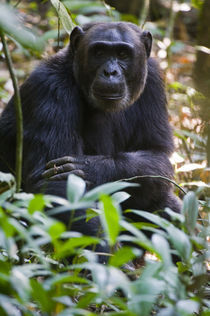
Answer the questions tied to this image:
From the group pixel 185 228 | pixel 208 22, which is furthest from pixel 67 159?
pixel 185 228

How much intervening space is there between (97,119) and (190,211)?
257 cm

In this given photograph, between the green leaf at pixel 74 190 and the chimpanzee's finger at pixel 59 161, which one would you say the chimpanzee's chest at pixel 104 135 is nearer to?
the chimpanzee's finger at pixel 59 161

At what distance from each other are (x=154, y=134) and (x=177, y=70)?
4.07m

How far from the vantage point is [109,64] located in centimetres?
461

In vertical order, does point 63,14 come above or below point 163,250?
above

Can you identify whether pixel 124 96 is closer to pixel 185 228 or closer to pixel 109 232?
pixel 185 228

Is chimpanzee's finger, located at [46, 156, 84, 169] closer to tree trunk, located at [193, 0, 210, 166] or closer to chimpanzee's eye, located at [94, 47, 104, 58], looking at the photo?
chimpanzee's eye, located at [94, 47, 104, 58]

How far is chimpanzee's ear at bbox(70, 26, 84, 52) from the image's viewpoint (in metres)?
4.85

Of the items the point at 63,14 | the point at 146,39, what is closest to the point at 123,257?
the point at 63,14

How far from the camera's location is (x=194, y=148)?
18.2 feet

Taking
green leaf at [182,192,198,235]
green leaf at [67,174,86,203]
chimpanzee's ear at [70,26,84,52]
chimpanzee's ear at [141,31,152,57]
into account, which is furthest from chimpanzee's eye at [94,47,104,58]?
green leaf at [67,174,86,203]

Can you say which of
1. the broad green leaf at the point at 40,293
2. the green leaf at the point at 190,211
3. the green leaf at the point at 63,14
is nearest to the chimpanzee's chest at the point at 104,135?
the green leaf at the point at 63,14

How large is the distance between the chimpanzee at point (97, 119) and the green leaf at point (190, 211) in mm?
1550

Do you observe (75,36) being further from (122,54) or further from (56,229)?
(56,229)
